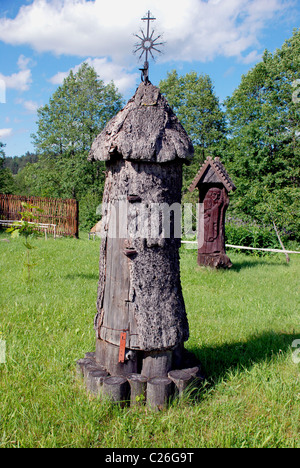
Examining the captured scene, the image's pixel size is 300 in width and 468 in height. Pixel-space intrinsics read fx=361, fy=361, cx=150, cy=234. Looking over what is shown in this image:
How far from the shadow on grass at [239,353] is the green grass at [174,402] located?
11 millimetres

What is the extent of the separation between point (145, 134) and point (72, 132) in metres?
28.8

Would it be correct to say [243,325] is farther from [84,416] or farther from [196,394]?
[84,416]

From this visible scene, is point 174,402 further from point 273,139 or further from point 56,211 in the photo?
point 273,139

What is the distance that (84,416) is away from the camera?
2.62m

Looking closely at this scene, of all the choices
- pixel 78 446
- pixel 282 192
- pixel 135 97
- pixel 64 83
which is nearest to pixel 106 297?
pixel 78 446

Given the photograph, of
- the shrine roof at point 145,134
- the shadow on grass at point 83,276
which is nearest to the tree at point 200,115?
the shadow on grass at point 83,276

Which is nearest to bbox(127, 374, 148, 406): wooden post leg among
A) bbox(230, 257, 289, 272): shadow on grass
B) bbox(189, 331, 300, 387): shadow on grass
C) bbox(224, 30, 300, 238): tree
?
bbox(189, 331, 300, 387): shadow on grass

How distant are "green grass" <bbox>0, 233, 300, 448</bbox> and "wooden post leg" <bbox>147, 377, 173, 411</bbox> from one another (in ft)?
0.22

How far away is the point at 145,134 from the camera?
285 centimetres

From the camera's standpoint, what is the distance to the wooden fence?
16141mm

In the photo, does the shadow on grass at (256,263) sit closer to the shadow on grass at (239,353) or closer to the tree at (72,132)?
the shadow on grass at (239,353)

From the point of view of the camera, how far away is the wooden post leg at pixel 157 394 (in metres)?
2.78

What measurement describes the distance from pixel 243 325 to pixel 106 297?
254cm

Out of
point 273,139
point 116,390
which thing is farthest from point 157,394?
point 273,139
